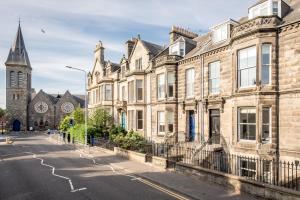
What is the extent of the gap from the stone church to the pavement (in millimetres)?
57557

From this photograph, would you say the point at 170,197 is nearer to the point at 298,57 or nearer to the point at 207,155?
the point at 207,155

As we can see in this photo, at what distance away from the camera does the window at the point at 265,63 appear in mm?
16594

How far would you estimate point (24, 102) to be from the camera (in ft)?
252

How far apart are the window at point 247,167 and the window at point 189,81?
27.5 ft

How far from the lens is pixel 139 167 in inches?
776

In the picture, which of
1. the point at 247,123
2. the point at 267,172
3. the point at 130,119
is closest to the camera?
the point at 267,172

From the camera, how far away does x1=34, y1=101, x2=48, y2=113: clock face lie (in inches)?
3115

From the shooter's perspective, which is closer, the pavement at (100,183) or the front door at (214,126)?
the pavement at (100,183)

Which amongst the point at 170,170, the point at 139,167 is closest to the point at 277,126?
the point at 170,170

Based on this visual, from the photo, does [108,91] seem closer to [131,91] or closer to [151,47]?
[131,91]

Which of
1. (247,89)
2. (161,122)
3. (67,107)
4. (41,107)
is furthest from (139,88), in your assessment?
(41,107)

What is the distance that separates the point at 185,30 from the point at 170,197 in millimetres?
21935

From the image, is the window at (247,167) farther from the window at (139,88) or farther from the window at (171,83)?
the window at (139,88)

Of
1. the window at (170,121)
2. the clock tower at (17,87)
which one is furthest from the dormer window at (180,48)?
the clock tower at (17,87)
